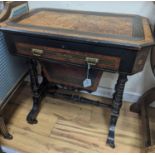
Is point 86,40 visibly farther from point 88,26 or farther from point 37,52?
point 37,52

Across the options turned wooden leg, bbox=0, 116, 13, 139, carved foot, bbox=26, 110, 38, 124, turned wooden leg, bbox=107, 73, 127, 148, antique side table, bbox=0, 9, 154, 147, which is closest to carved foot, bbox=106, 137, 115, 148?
turned wooden leg, bbox=107, 73, 127, 148

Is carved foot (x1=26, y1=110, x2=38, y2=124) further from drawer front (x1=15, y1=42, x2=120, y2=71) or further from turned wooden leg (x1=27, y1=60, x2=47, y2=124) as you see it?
drawer front (x1=15, y1=42, x2=120, y2=71)

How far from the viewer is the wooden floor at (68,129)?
128cm

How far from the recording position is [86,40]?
878 mm

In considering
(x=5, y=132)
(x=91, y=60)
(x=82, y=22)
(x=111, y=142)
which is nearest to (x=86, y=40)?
(x=91, y=60)

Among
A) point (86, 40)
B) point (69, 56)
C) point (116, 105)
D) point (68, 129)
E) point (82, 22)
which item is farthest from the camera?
point (68, 129)

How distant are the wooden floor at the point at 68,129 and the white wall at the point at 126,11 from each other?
7.1 inches

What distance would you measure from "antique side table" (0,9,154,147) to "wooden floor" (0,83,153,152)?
0.89 ft

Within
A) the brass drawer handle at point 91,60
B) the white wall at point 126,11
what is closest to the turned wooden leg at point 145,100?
the white wall at point 126,11

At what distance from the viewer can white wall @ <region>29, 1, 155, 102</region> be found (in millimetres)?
1207

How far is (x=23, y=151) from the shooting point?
124 centimetres

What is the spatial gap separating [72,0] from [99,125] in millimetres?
1043

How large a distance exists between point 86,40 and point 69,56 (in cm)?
16

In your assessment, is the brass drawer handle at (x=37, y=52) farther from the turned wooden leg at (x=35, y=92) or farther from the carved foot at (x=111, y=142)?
the carved foot at (x=111, y=142)
